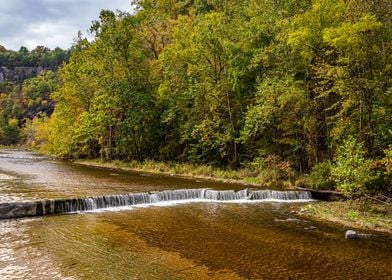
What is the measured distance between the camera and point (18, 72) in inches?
6299

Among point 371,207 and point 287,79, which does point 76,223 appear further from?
point 287,79

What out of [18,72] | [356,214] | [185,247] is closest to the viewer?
[185,247]

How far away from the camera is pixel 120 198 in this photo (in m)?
19.0

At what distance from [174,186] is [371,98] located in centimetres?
1230

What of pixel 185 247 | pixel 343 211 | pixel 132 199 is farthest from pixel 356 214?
pixel 132 199

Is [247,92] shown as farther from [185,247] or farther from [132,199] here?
[185,247]

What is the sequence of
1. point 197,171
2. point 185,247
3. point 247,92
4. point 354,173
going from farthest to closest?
point 247,92 → point 197,171 → point 354,173 → point 185,247

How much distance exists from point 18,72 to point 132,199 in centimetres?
16064

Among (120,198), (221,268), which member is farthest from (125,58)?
(221,268)

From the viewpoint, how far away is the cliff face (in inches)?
6147

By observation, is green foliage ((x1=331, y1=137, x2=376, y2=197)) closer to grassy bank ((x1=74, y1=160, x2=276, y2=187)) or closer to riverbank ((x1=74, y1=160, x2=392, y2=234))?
riverbank ((x1=74, y1=160, x2=392, y2=234))

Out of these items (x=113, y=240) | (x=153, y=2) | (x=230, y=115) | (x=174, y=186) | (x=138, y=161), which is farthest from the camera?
(x=153, y=2)

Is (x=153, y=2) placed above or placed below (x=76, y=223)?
above

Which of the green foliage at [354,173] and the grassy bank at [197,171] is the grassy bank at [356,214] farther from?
the grassy bank at [197,171]
